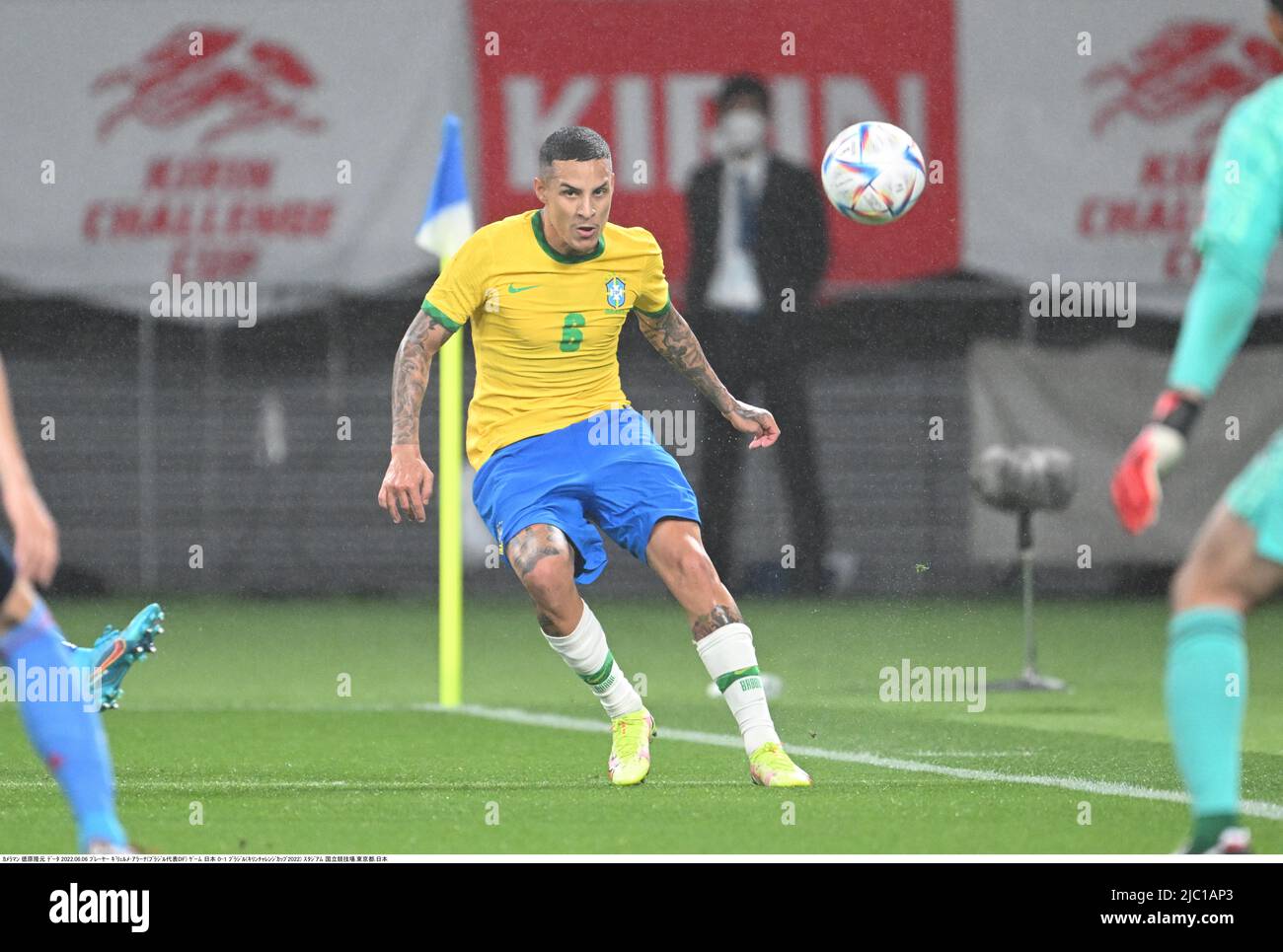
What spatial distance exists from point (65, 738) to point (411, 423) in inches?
97.5

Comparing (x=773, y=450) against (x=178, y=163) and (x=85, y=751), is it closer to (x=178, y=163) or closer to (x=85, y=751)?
(x=178, y=163)

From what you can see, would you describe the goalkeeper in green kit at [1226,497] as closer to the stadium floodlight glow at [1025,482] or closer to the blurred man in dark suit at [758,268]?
the stadium floodlight glow at [1025,482]

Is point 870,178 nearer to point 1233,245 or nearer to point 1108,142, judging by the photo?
point 1233,245

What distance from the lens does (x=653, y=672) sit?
38.1 feet

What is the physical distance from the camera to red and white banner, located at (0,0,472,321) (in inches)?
600

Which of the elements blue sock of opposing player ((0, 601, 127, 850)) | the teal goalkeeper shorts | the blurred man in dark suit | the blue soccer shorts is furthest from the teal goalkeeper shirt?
the blurred man in dark suit

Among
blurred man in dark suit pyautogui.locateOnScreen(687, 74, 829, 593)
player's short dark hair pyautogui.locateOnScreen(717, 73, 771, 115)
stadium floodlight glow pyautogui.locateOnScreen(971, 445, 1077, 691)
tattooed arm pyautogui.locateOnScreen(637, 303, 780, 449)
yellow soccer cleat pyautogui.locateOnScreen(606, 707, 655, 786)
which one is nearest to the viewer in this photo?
yellow soccer cleat pyautogui.locateOnScreen(606, 707, 655, 786)

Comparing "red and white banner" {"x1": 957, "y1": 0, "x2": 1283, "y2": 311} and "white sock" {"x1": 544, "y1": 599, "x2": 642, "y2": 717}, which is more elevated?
"red and white banner" {"x1": 957, "y1": 0, "x2": 1283, "y2": 311}

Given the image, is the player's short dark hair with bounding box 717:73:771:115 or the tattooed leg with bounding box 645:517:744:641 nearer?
the tattooed leg with bounding box 645:517:744:641

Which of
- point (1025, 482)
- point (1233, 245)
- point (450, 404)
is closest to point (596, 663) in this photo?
point (450, 404)

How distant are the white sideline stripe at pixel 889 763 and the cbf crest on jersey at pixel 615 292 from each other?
172cm

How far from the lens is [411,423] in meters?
7.10

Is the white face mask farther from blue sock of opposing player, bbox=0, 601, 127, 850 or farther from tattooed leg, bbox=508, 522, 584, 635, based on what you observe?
blue sock of opposing player, bbox=0, 601, 127, 850

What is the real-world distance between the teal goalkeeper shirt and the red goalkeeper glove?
46mm
